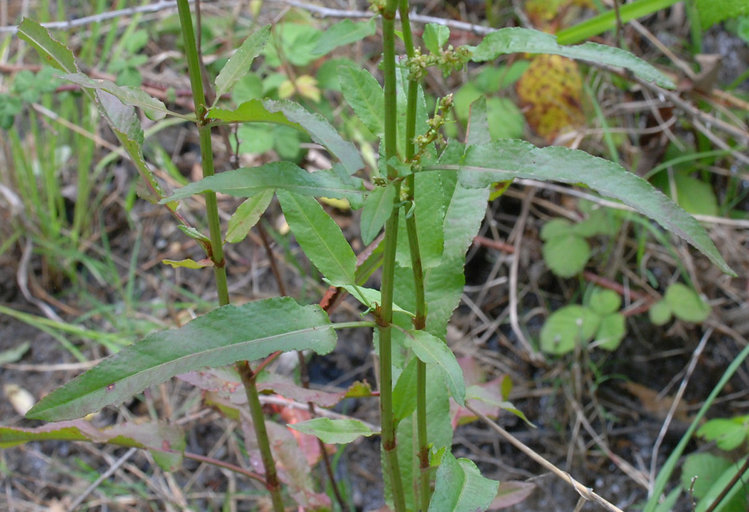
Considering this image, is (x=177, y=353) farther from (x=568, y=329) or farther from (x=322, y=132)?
(x=568, y=329)

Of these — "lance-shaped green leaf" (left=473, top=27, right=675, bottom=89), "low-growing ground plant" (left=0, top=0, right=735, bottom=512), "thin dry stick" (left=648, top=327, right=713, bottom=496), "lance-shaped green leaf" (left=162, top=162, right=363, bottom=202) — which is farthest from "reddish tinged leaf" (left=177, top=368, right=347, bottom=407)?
"thin dry stick" (left=648, top=327, right=713, bottom=496)

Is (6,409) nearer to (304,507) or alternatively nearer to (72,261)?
(72,261)

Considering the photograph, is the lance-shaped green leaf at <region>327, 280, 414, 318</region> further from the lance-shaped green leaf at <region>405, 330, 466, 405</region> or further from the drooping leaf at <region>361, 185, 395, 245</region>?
the drooping leaf at <region>361, 185, 395, 245</region>

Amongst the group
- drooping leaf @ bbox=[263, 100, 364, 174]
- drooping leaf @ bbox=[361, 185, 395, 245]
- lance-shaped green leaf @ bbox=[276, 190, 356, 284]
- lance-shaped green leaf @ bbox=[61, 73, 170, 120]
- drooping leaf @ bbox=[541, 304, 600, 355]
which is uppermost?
lance-shaped green leaf @ bbox=[61, 73, 170, 120]

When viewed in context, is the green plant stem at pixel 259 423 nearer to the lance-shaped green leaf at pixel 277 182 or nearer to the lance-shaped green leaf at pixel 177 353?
the lance-shaped green leaf at pixel 177 353

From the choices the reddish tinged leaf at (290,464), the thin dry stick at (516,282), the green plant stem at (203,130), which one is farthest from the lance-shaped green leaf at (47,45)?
the thin dry stick at (516,282)

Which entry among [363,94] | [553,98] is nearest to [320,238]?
[363,94]

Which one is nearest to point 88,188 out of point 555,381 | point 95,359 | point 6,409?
point 95,359
